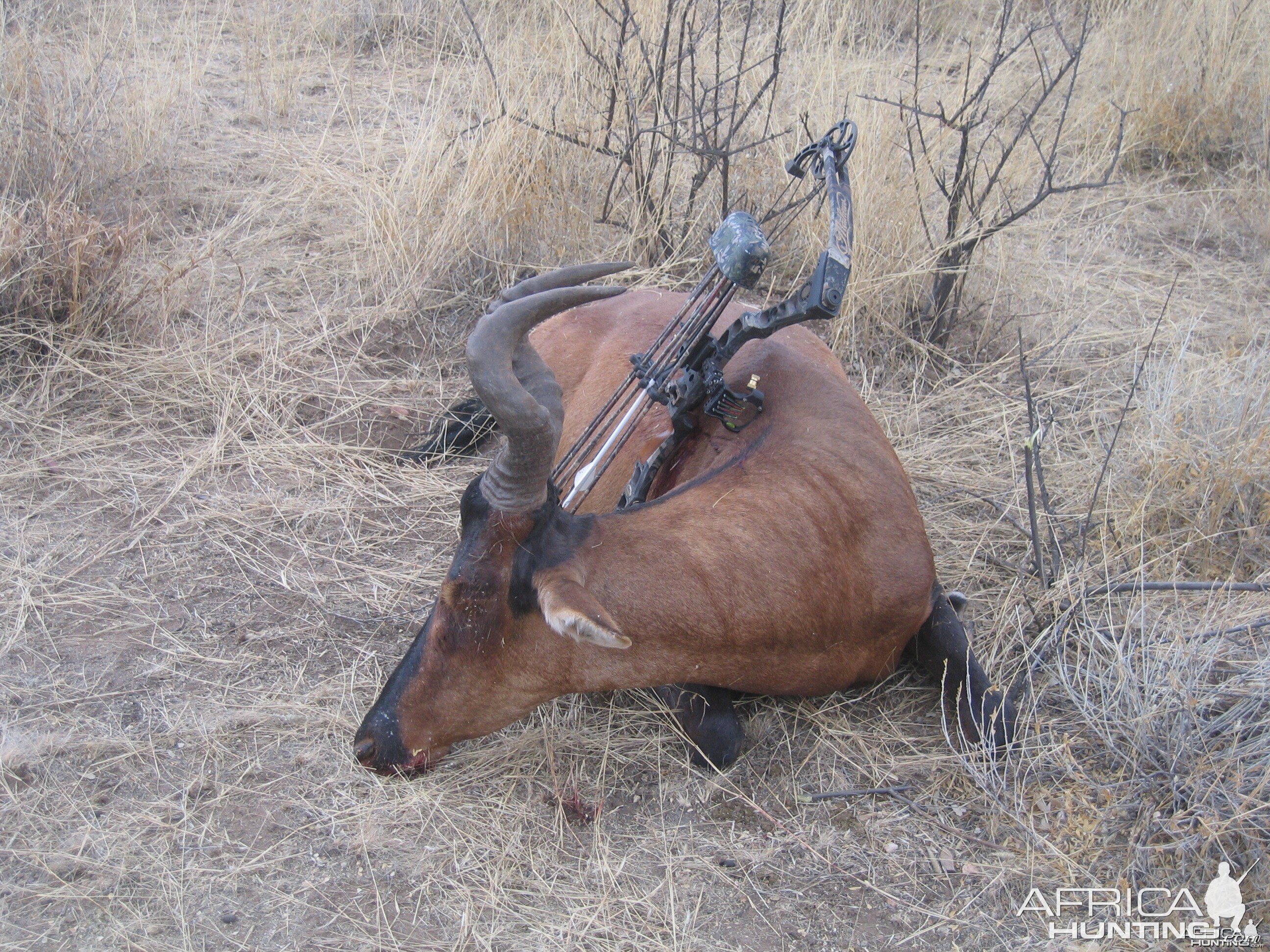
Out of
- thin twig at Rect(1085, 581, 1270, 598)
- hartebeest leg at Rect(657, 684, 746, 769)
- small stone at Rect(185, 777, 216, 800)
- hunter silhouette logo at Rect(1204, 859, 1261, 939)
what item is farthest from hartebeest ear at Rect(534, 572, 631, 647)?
thin twig at Rect(1085, 581, 1270, 598)

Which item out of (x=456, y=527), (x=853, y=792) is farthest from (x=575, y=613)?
(x=456, y=527)

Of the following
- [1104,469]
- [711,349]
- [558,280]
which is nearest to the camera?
[558,280]

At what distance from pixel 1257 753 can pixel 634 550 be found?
5.47ft

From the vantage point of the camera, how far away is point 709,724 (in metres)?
2.97

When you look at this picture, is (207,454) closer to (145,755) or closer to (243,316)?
(243,316)

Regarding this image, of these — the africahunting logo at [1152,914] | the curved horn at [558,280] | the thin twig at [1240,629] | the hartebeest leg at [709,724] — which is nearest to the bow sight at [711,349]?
the curved horn at [558,280]

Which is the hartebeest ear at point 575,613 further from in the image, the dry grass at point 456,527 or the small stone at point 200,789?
the small stone at point 200,789

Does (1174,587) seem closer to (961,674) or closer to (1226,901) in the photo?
(961,674)

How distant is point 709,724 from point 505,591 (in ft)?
2.49

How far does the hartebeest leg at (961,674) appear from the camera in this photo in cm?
296

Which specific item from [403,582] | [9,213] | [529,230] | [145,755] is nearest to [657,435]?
[403,582]

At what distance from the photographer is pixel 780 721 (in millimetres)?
3100

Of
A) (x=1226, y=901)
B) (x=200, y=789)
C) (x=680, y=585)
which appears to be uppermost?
(x=680, y=585)

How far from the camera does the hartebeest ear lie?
2375 mm
